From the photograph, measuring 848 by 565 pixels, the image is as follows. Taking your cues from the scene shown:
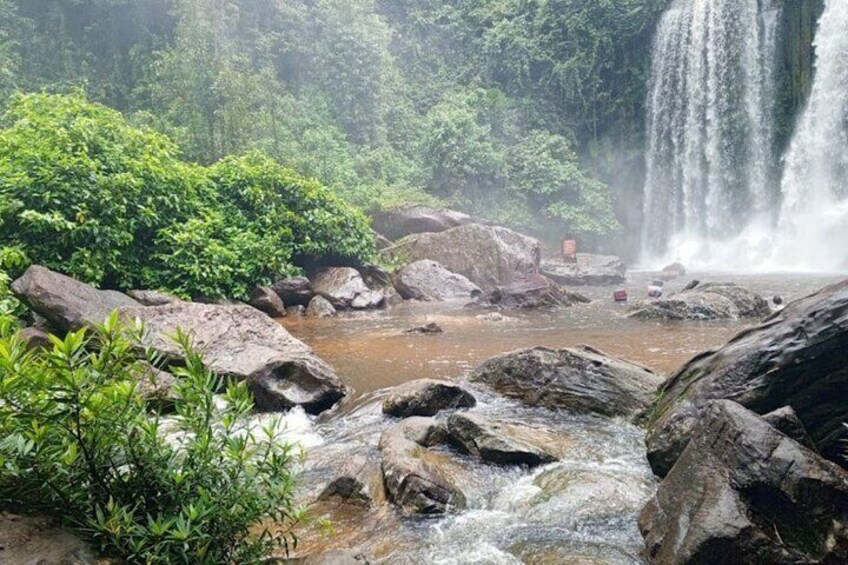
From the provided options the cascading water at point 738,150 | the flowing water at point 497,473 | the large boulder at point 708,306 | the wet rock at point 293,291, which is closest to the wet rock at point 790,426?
the flowing water at point 497,473

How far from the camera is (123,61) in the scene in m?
25.8

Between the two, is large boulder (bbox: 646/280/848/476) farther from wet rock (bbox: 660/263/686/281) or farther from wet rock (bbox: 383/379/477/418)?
wet rock (bbox: 660/263/686/281)

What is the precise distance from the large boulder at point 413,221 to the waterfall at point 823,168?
12543 millimetres

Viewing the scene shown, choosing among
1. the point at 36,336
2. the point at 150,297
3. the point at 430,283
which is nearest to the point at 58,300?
the point at 36,336

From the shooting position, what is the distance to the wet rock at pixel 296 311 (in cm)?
1267

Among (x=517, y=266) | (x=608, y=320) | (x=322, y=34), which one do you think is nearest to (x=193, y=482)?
(x=608, y=320)

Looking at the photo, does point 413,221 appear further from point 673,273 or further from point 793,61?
point 793,61

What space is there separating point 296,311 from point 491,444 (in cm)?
893

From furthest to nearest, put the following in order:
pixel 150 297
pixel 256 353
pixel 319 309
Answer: pixel 319 309 → pixel 150 297 → pixel 256 353

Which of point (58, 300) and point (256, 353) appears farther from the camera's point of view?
point (256, 353)

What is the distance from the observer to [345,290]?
13.7 metres

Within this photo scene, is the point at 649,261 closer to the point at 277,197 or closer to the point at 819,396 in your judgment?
the point at 277,197

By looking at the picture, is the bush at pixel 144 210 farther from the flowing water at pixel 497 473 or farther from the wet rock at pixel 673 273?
the wet rock at pixel 673 273

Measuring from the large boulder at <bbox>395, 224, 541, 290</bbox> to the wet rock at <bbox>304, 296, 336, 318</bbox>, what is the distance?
5.66 metres
